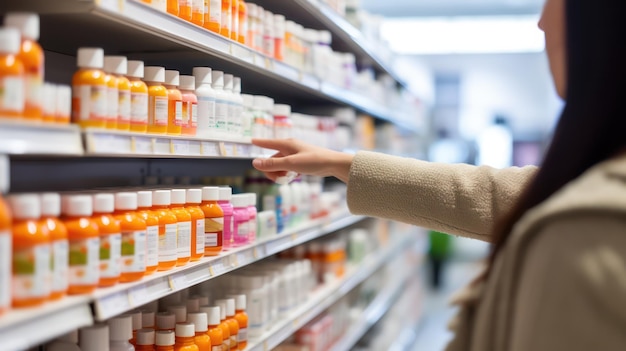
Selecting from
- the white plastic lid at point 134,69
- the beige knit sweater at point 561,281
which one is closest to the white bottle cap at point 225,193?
the white plastic lid at point 134,69

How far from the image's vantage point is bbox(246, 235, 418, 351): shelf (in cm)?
284

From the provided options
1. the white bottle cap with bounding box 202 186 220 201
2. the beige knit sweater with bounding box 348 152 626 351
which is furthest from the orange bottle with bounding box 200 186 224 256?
the beige knit sweater with bounding box 348 152 626 351

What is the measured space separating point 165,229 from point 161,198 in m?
0.09

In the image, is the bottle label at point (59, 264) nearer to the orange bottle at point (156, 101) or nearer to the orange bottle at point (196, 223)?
the orange bottle at point (156, 101)

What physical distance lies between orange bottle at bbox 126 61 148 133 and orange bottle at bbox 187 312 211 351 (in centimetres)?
67

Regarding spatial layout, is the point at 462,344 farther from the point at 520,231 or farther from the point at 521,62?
the point at 521,62

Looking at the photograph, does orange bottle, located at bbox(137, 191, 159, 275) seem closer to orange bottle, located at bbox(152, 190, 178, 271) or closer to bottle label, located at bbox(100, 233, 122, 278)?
orange bottle, located at bbox(152, 190, 178, 271)

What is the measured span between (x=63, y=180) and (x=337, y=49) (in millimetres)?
2757

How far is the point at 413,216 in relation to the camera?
91.2 inches

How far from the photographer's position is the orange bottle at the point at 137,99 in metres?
1.87

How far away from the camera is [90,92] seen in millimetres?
1697

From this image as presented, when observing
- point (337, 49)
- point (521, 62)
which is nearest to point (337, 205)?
point (337, 49)

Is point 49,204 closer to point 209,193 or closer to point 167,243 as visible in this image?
point 167,243

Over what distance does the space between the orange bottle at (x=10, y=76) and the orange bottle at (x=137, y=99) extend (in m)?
0.45
